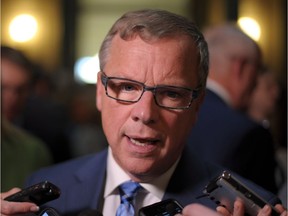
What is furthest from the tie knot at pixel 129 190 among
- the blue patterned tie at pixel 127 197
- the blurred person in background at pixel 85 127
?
the blurred person in background at pixel 85 127

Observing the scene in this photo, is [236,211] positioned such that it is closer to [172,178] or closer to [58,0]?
[172,178]

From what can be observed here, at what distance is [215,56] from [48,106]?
1.58 meters

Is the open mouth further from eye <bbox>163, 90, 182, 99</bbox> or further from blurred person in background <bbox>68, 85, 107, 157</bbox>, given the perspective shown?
blurred person in background <bbox>68, 85, 107, 157</bbox>

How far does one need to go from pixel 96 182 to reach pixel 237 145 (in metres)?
0.86

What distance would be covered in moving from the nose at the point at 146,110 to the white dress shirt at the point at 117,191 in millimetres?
238

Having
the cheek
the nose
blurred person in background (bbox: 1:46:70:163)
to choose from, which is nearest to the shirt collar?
the cheek

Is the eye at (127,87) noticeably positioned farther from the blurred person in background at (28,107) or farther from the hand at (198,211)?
the blurred person in background at (28,107)

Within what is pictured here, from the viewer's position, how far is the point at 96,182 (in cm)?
183

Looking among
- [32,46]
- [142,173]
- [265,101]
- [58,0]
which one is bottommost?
[32,46]

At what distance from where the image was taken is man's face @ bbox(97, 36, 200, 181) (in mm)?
1605

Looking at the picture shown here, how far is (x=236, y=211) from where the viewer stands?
1.43 meters

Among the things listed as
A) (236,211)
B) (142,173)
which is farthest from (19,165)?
(236,211)

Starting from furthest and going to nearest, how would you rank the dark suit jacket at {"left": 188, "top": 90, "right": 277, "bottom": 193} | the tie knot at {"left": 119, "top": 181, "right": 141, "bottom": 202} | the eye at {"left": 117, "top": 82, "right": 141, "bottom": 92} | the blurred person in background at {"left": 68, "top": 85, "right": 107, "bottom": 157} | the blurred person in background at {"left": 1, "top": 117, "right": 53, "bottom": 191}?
the blurred person in background at {"left": 68, "top": 85, "right": 107, "bottom": 157}, the blurred person in background at {"left": 1, "top": 117, "right": 53, "bottom": 191}, the dark suit jacket at {"left": 188, "top": 90, "right": 277, "bottom": 193}, the tie knot at {"left": 119, "top": 181, "right": 141, "bottom": 202}, the eye at {"left": 117, "top": 82, "right": 141, "bottom": 92}

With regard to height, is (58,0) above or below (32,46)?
above
